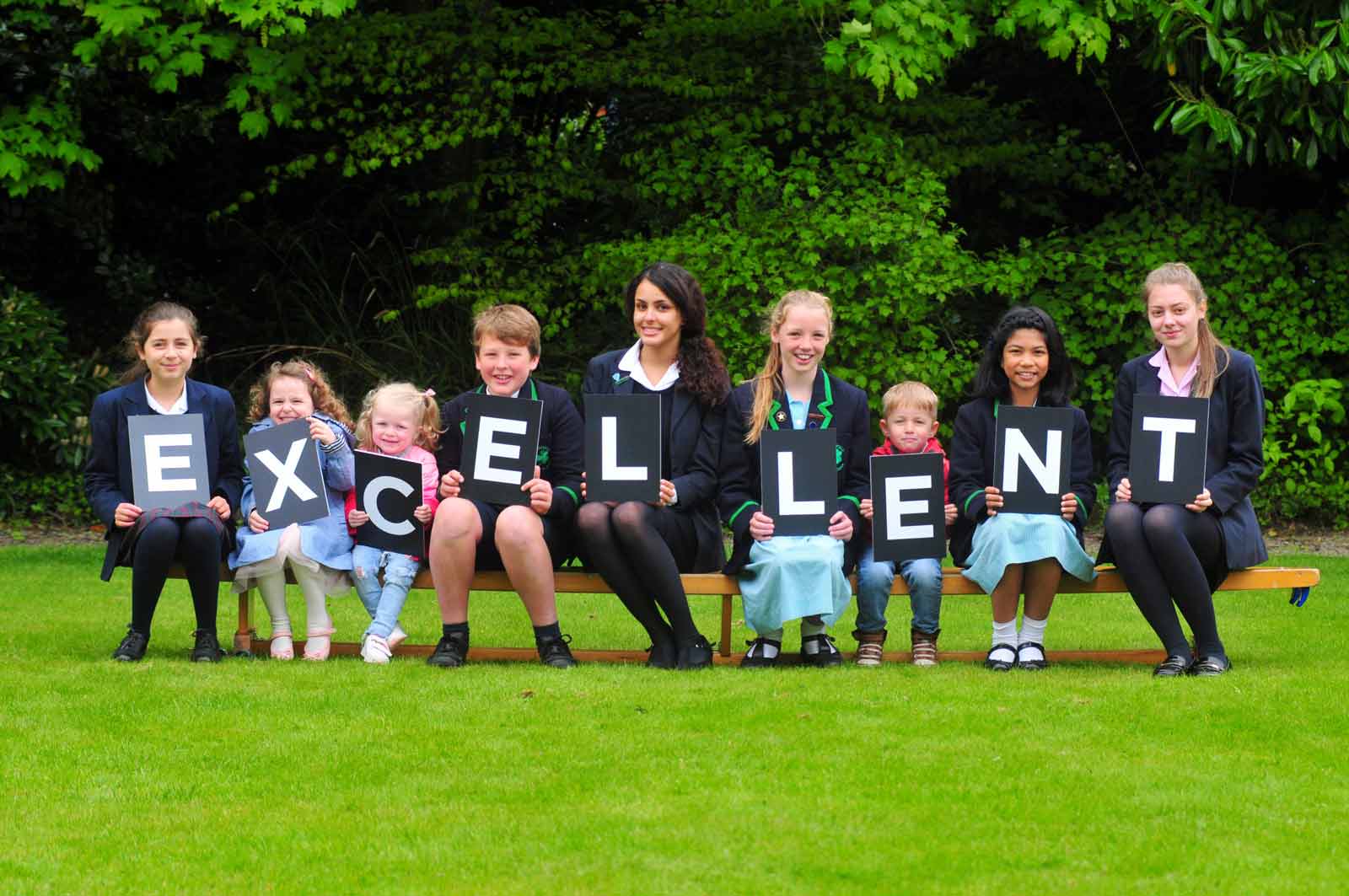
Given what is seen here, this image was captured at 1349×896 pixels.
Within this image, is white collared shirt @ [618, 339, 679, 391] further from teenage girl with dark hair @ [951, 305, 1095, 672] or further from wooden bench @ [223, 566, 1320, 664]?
teenage girl with dark hair @ [951, 305, 1095, 672]

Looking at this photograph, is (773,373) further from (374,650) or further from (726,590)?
(374,650)

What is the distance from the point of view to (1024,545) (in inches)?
246

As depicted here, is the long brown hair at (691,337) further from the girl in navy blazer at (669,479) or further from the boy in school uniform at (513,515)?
the boy in school uniform at (513,515)

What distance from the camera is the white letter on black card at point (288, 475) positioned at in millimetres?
6457

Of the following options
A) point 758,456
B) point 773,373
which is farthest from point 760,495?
point 773,373

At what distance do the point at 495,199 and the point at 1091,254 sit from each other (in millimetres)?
4502

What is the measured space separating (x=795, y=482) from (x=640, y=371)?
2.48 ft

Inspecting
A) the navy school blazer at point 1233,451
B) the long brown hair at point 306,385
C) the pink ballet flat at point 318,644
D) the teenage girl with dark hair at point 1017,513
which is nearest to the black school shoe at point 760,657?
the teenage girl with dark hair at point 1017,513

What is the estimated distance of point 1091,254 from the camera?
1197 cm

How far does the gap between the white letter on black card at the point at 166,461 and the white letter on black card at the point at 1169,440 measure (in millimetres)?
3496

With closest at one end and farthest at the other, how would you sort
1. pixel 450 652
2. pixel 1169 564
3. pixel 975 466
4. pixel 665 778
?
pixel 665 778 → pixel 1169 564 → pixel 450 652 → pixel 975 466

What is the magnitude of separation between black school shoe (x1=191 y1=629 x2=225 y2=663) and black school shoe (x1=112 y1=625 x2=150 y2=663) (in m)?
0.18

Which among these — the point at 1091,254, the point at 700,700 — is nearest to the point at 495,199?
the point at 1091,254

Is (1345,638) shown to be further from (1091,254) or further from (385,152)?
(385,152)
